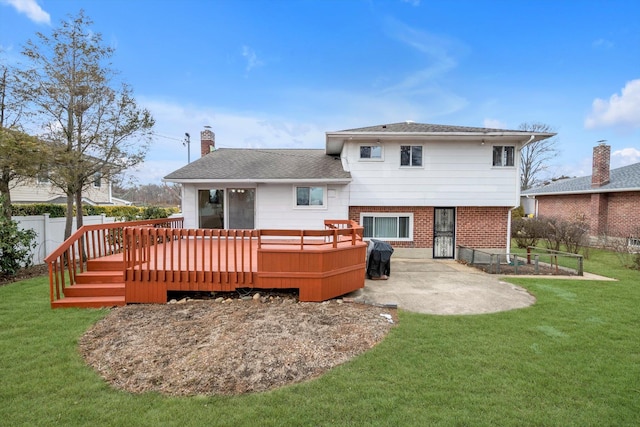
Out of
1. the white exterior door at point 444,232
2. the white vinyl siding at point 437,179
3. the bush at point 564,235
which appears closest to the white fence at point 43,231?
the white vinyl siding at point 437,179

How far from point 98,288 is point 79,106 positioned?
6507 millimetres

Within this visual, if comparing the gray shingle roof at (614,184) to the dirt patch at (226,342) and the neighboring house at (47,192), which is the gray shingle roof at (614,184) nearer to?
the dirt patch at (226,342)

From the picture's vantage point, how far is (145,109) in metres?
9.27

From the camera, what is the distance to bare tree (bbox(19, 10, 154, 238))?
8.33m

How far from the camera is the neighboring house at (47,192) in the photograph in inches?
369

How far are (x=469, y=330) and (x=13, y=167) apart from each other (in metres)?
11.9

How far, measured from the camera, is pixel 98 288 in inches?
218

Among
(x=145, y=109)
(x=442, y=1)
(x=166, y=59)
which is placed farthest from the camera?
(x=166, y=59)

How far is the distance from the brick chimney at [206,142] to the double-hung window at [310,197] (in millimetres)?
6258

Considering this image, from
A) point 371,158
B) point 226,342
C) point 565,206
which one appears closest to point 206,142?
point 371,158

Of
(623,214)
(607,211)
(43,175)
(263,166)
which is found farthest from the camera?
(607,211)

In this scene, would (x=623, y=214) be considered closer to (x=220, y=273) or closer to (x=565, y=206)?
(x=565, y=206)

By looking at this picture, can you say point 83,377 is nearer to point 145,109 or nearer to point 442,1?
point 145,109

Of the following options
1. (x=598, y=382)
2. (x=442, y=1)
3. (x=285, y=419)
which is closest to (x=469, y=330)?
(x=598, y=382)
